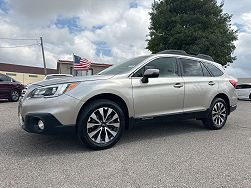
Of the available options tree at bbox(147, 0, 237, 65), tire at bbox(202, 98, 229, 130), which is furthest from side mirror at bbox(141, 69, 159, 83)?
tree at bbox(147, 0, 237, 65)

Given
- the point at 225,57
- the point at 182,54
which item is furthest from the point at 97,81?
the point at 225,57

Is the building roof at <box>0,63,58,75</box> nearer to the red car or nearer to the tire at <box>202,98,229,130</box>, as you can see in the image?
the red car

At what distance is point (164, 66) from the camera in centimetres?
451

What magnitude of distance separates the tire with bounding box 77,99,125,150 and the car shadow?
7.3 inches

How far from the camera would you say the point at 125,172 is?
9.58 ft

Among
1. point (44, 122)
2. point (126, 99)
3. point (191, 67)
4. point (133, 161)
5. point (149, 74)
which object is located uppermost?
point (191, 67)

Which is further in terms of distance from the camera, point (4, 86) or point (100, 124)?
point (4, 86)

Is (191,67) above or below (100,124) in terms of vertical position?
above

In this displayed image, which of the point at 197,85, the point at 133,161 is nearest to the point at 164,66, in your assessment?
the point at 197,85

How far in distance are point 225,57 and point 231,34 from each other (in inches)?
79.2

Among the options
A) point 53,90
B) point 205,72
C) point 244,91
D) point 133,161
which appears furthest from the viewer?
point 244,91

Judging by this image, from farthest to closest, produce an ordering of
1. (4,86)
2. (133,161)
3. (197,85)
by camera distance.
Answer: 1. (4,86)
2. (197,85)
3. (133,161)

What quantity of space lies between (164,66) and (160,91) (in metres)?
0.60

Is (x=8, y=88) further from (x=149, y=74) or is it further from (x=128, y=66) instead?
(x=149, y=74)
